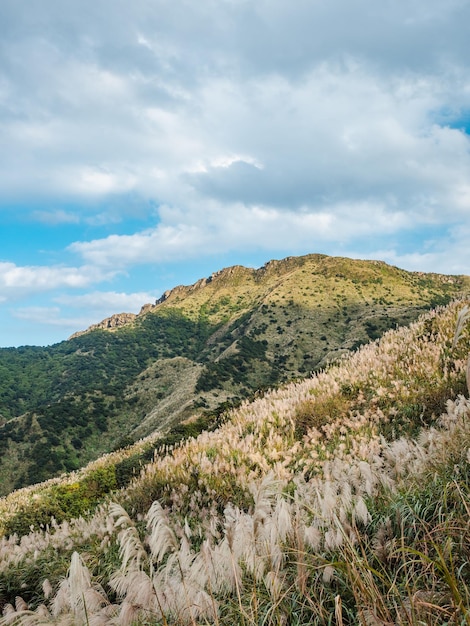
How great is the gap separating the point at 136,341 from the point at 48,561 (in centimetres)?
16671

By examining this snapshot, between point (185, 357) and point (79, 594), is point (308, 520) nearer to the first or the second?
point (79, 594)

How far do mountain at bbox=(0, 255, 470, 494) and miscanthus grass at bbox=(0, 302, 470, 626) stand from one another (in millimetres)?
16972

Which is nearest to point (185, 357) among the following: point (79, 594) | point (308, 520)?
point (308, 520)

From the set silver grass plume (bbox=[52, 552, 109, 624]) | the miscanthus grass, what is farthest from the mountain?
silver grass plume (bbox=[52, 552, 109, 624])

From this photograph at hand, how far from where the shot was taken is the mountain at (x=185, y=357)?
6212 centimetres

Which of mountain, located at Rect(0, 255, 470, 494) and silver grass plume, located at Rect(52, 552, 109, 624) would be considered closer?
silver grass plume, located at Rect(52, 552, 109, 624)

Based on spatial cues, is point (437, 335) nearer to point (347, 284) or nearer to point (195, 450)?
point (195, 450)

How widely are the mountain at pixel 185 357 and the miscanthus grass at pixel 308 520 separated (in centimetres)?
1697

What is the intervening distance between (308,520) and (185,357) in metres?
143

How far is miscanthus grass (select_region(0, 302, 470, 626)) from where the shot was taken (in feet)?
7.82

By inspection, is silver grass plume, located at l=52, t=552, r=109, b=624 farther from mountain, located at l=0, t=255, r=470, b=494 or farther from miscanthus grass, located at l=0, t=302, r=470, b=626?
mountain, located at l=0, t=255, r=470, b=494

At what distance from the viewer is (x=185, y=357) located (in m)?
144

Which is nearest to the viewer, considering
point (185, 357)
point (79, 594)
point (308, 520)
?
point (79, 594)

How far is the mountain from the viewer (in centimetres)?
6212
